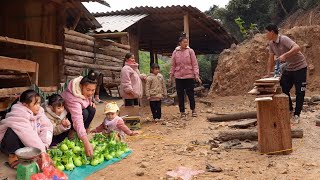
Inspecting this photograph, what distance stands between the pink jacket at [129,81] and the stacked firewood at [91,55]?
2.87 meters

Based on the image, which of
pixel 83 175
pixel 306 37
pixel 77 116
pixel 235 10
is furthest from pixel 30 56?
pixel 235 10

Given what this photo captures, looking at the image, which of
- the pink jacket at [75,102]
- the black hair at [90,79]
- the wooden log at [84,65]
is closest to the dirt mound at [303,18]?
the wooden log at [84,65]

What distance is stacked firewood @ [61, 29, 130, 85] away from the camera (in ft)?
31.5

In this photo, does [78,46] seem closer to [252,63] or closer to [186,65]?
[186,65]

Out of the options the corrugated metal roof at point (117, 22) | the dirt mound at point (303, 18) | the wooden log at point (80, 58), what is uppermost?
the dirt mound at point (303, 18)

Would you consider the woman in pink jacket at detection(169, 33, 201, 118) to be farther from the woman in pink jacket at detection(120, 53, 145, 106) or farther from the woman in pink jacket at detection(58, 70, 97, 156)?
the woman in pink jacket at detection(58, 70, 97, 156)

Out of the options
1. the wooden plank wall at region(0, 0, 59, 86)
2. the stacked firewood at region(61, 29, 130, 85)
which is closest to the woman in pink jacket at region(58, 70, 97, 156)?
the wooden plank wall at region(0, 0, 59, 86)

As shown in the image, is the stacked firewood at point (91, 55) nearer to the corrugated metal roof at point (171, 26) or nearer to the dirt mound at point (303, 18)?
the corrugated metal roof at point (171, 26)

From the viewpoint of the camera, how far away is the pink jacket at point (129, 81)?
22.8 ft

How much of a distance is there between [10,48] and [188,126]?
4.89 m

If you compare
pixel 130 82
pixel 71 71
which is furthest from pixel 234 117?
pixel 71 71

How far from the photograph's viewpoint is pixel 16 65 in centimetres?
518

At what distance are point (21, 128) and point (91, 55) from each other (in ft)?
24.3

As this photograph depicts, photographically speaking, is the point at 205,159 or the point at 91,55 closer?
the point at 205,159
